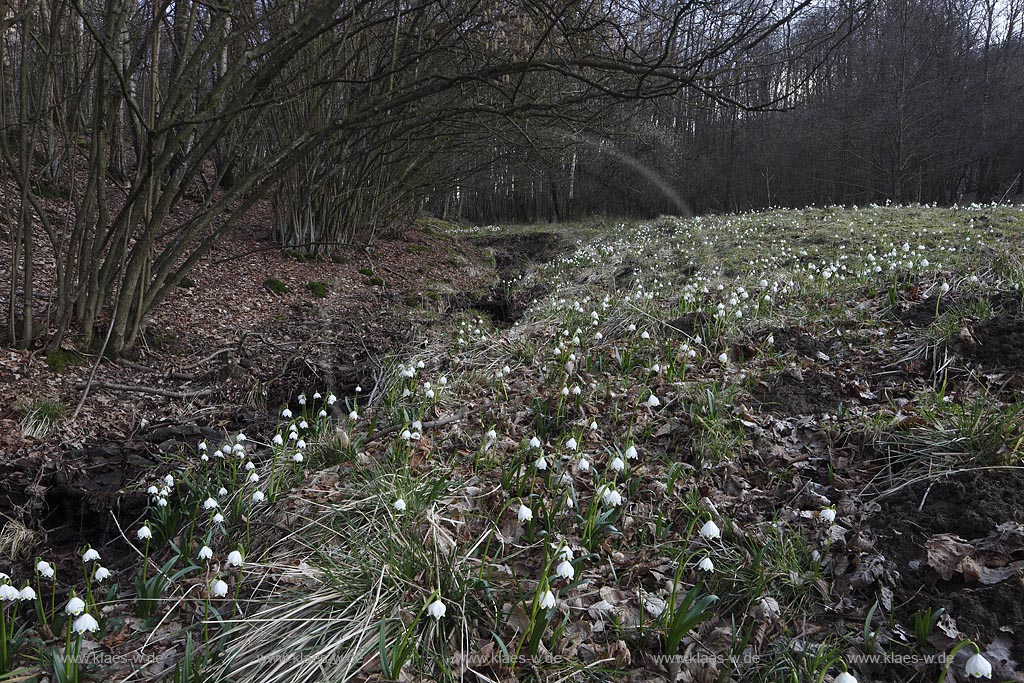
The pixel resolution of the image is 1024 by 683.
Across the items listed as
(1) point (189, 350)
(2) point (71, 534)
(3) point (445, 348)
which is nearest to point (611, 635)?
(2) point (71, 534)

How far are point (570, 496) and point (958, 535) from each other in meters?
1.60

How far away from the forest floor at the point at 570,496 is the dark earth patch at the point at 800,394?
0.02 m

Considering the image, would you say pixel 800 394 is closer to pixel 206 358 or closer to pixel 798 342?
pixel 798 342

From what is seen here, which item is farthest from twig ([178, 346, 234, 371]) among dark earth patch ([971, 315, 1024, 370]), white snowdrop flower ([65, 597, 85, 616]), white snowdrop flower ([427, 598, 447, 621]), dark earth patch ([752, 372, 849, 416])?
dark earth patch ([971, 315, 1024, 370])

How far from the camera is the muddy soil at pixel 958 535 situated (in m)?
1.89

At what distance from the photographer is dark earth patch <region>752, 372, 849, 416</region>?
355cm

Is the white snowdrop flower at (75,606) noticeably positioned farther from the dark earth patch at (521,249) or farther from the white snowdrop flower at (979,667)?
the dark earth patch at (521,249)

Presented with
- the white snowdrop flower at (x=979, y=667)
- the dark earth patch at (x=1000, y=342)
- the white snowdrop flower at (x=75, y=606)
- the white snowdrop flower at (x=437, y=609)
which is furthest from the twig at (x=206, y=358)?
the dark earth patch at (x=1000, y=342)

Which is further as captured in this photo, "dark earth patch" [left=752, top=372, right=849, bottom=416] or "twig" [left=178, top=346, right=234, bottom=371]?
"twig" [left=178, top=346, right=234, bottom=371]

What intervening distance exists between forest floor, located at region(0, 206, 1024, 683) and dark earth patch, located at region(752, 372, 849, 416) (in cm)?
2

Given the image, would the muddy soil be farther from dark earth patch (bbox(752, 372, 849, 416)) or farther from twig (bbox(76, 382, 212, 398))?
twig (bbox(76, 382, 212, 398))

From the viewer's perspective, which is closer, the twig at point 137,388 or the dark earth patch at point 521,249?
the twig at point 137,388

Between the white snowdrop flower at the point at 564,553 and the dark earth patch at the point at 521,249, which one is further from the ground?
the dark earth patch at the point at 521,249

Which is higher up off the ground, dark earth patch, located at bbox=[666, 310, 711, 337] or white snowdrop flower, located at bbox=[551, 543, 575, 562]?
dark earth patch, located at bbox=[666, 310, 711, 337]
